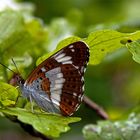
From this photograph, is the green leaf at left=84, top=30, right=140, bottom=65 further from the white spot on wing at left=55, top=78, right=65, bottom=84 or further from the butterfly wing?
the white spot on wing at left=55, top=78, right=65, bottom=84

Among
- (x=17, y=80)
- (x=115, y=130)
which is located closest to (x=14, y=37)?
(x=17, y=80)

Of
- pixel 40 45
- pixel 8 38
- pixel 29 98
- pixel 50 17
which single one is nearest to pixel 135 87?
pixel 50 17

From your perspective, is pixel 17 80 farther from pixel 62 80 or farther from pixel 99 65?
pixel 99 65

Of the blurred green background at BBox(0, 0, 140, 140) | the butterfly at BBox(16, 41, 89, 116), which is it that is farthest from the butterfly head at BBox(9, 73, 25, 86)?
the blurred green background at BBox(0, 0, 140, 140)

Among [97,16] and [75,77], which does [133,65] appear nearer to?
[97,16]

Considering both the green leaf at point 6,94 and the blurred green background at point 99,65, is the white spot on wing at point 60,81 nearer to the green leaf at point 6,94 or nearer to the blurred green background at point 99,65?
the green leaf at point 6,94

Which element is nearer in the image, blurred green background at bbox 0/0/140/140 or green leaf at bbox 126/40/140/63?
green leaf at bbox 126/40/140/63

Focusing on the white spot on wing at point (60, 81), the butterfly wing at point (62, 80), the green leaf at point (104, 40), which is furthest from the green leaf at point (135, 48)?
the white spot on wing at point (60, 81)
